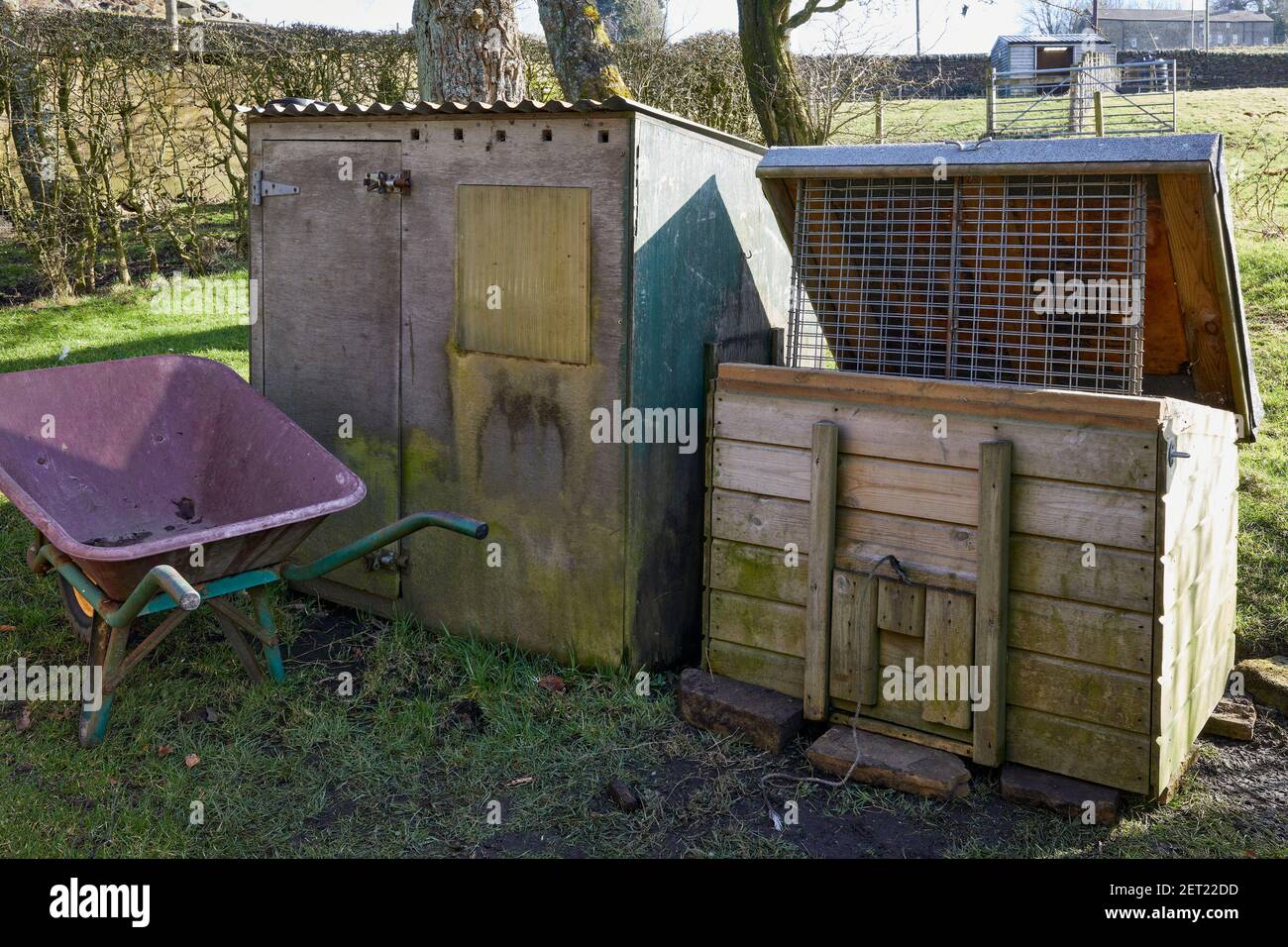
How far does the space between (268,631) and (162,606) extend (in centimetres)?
45

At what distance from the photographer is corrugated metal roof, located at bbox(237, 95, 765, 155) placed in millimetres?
4035

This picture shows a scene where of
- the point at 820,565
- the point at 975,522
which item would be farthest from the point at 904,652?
the point at 975,522

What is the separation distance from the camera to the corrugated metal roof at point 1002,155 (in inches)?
135

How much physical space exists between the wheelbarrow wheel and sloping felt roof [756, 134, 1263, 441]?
9.47 ft

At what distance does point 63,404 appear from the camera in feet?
14.8

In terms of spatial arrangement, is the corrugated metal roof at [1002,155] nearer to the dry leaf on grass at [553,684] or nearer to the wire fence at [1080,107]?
the dry leaf on grass at [553,684]

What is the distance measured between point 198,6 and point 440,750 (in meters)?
20.0

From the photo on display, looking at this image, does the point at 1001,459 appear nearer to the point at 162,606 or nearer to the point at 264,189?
the point at 162,606

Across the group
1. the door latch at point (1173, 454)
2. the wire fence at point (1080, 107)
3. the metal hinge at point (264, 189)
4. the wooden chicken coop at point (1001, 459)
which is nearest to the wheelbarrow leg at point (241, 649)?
the wooden chicken coop at point (1001, 459)

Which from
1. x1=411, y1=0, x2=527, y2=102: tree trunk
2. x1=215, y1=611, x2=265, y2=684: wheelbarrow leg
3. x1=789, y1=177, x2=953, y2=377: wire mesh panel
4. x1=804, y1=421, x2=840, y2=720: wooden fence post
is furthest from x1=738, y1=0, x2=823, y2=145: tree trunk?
x1=215, y1=611, x2=265, y2=684: wheelbarrow leg

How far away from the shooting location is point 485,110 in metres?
4.30

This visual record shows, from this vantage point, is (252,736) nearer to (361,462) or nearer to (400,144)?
(361,462)
